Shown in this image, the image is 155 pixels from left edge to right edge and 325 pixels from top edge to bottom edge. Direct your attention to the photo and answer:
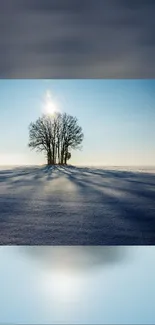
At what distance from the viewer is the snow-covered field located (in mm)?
6035

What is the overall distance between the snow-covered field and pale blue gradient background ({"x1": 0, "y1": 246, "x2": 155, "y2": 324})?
2418 millimetres

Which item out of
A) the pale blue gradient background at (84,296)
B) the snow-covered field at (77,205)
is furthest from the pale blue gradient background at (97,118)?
the pale blue gradient background at (84,296)

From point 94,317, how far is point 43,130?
646cm

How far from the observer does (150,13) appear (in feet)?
7.01

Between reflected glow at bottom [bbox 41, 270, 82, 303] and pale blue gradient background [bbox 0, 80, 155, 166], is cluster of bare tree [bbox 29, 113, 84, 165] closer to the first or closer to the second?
pale blue gradient background [bbox 0, 80, 155, 166]

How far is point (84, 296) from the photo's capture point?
2.41m

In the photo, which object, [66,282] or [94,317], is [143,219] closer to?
[66,282]

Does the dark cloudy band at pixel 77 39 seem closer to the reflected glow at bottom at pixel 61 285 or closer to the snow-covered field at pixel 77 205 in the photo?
the reflected glow at bottom at pixel 61 285

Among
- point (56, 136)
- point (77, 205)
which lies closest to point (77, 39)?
point (77, 205)

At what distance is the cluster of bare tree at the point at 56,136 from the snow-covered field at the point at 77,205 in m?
0.26

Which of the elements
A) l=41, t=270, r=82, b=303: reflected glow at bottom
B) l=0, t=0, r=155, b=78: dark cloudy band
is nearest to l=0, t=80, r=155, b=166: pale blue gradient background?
l=0, t=0, r=155, b=78: dark cloudy band

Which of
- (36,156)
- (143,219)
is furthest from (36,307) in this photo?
(36,156)

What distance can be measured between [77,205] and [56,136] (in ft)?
4.79

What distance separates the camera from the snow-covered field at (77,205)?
6035mm
